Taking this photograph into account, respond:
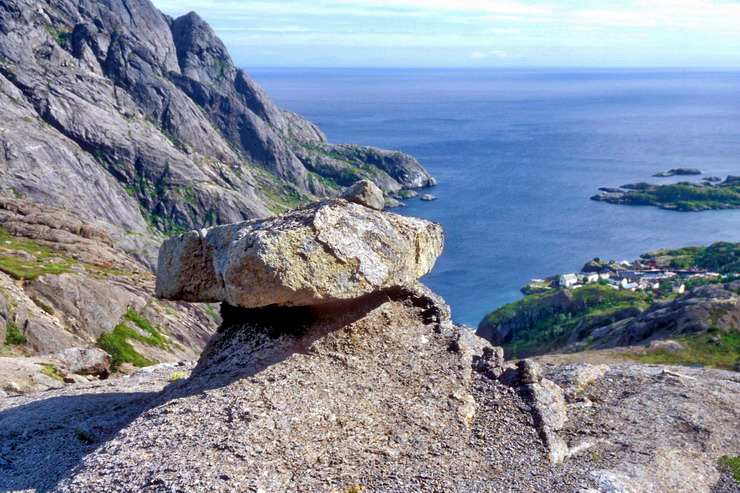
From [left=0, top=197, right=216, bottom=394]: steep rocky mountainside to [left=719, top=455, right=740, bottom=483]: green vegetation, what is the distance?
29.2 meters

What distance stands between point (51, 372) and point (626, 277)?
408 feet

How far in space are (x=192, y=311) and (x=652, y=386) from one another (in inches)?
2139

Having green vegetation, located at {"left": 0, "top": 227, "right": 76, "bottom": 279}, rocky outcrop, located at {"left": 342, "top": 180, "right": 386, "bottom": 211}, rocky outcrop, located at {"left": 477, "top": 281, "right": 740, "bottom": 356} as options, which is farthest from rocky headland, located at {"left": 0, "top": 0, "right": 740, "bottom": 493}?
rocky outcrop, located at {"left": 477, "top": 281, "right": 740, "bottom": 356}

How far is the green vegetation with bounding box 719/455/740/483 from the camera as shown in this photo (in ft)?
65.7

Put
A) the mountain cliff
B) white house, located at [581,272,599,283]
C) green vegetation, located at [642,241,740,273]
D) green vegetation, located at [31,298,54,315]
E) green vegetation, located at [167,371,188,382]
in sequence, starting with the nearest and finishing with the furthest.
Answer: green vegetation, located at [167,371,188,382], green vegetation, located at [31,298,54,315], the mountain cliff, green vegetation, located at [642,241,740,273], white house, located at [581,272,599,283]

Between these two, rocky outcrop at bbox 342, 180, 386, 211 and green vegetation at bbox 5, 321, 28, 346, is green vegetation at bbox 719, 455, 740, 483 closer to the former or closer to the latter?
rocky outcrop at bbox 342, 180, 386, 211

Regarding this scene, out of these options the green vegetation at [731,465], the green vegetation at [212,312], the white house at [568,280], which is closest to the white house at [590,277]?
the white house at [568,280]

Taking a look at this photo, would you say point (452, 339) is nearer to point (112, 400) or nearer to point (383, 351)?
point (383, 351)

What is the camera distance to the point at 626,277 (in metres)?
136

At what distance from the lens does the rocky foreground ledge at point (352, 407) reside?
59.5 ft

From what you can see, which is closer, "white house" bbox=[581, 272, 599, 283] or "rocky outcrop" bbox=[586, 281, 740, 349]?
"rocky outcrop" bbox=[586, 281, 740, 349]

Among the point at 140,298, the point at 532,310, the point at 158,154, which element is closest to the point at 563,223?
the point at 532,310

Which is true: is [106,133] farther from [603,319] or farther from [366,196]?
[366,196]

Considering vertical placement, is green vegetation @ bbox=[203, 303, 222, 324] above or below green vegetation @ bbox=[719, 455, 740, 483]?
below
